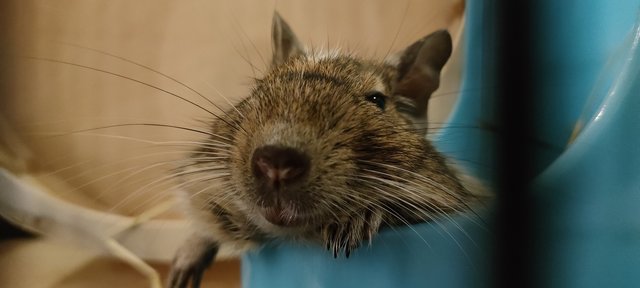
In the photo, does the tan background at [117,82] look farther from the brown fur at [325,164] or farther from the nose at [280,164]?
the nose at [280,164]

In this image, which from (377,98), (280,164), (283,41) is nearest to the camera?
(280,164)

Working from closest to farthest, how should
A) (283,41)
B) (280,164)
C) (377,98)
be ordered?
1. (280,164)
2. (377,98)
3. (283,41)

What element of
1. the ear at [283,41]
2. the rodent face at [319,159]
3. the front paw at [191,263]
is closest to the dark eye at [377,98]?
the rodent face at [319,159]

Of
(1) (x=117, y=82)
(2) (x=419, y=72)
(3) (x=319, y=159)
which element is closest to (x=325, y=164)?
(3) (x=319, y=159)

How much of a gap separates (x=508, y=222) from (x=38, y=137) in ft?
2.44

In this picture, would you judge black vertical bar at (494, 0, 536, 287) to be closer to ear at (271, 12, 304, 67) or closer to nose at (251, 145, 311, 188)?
nose at (251, 145, 311, 188)

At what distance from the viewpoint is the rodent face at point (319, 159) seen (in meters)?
0.57

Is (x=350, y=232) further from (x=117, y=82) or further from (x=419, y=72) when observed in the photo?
(x=117, y=82)

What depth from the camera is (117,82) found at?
87 cm

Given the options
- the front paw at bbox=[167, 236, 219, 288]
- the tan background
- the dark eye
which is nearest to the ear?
the tan background

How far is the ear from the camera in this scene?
86 cm

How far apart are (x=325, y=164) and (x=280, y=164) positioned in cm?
5

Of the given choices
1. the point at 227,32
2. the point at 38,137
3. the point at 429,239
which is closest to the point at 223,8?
the point at 227,32

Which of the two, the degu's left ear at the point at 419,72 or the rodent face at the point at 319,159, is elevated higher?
the degu's left ear at the point at 419,72
